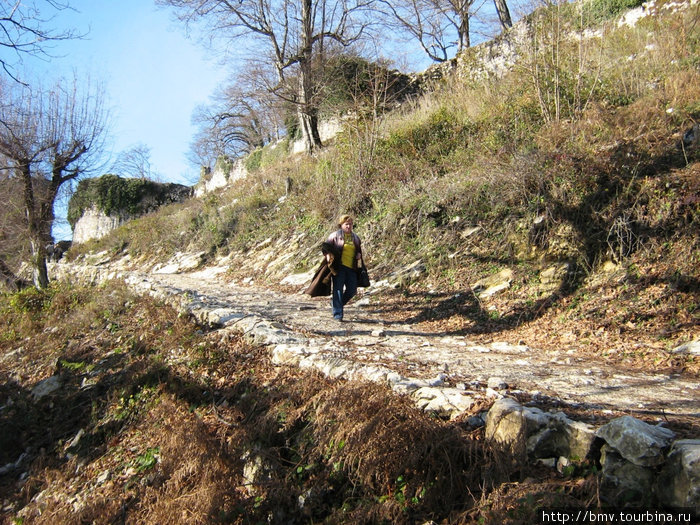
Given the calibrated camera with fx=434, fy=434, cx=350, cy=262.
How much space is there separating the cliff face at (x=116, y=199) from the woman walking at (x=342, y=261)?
23.5m

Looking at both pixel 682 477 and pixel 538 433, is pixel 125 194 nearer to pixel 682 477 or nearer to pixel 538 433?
pixel 538 433

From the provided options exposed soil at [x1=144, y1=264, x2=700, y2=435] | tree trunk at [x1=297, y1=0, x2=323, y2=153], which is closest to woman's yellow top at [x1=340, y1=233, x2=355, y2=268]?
exposed soil at [x1=144, y1=264, x2=700, y2=435]

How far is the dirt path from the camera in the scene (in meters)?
3.33

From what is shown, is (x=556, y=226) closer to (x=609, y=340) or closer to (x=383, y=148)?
(x=609, y=340)

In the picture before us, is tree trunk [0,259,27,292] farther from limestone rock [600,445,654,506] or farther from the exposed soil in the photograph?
limestone rock [600,445,654,506]

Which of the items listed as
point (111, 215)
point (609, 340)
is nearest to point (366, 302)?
point (609, 340)

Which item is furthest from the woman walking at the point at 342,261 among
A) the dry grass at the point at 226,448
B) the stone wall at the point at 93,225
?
the stone wall at the point at 93,225

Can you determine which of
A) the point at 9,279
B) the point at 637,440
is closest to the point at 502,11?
the point at 9,279

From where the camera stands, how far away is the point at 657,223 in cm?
559

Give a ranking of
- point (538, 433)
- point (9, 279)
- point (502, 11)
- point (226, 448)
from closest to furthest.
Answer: point (538, 433)
point (226, 448)
point (9, 279)
point (502, 11)

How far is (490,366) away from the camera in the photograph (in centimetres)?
A: 439

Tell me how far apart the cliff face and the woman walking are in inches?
926

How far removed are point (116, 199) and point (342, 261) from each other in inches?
1042

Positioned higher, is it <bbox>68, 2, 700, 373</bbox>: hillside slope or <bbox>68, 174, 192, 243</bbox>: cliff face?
<bbox>68, 174, 192, 243</bbox>: cliff face
